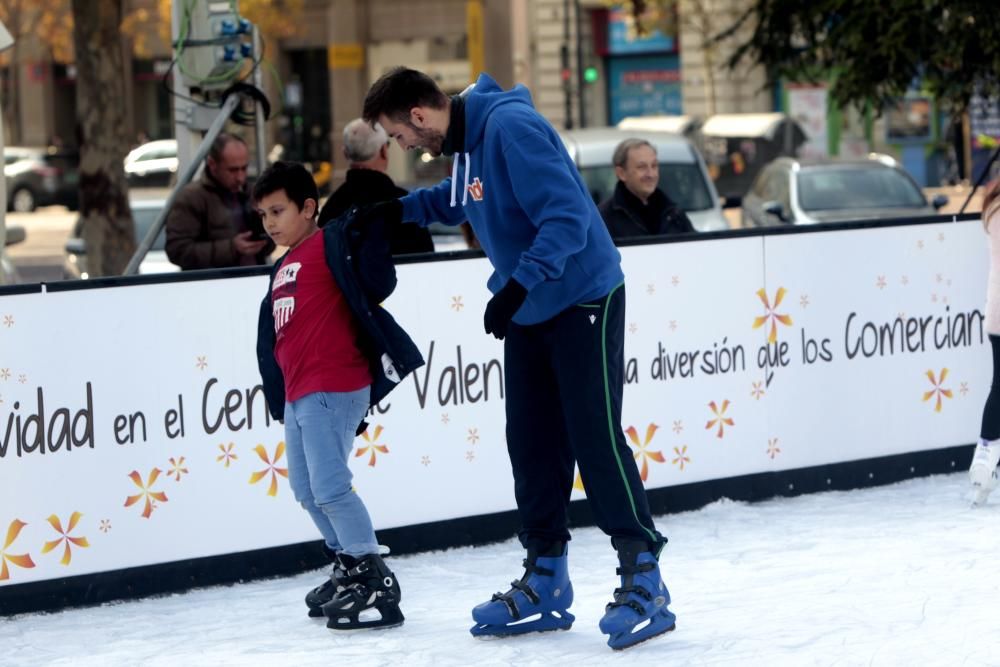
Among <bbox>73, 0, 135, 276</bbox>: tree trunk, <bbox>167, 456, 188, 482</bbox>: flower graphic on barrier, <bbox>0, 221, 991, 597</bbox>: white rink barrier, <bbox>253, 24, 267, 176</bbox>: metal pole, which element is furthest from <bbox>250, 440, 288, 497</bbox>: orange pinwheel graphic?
<bbox>73, 0, 135, 276</bbox>: tree trunk

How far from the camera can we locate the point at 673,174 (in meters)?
15.1

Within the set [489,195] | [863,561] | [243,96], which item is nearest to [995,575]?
[863,561]

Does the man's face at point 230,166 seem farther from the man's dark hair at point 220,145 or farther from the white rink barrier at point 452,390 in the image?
the white rink barrier at point 452,390

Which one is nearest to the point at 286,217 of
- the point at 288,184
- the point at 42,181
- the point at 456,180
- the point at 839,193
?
the point at 288,184

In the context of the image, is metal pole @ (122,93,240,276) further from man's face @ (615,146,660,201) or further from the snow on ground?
the snow on ground

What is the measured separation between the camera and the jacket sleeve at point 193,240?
8.39 meters

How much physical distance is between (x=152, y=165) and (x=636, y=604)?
29.9 meters

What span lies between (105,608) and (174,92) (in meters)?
4.23

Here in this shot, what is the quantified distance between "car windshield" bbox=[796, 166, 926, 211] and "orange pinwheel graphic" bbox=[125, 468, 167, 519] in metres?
10.8

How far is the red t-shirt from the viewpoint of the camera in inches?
223

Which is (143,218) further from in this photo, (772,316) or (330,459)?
(330,459)

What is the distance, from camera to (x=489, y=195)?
529 cm

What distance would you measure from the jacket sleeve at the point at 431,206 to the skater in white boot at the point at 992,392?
9.12 feet

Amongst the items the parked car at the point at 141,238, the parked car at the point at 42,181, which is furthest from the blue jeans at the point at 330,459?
the parked car at the point at 42,181
